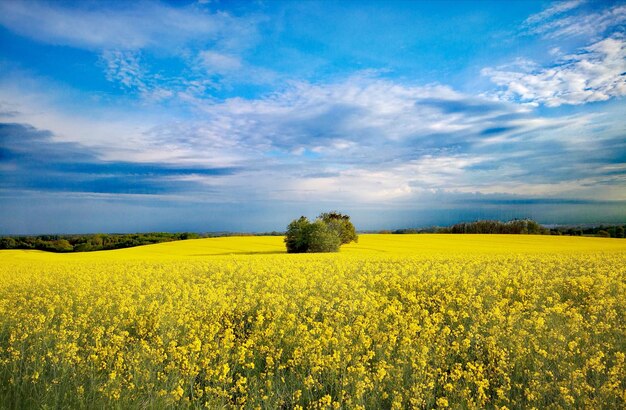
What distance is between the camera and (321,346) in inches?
281

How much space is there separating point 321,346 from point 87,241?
2427 inches

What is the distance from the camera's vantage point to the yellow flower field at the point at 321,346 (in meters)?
6.36

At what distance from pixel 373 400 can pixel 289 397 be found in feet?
4.11

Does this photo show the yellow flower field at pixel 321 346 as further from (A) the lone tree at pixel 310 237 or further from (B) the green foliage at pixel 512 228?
(B) the green foliage at pixel 512 228

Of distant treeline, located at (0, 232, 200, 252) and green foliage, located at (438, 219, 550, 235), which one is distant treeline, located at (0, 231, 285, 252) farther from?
green foliage, located at (438, 219, 550, 235)

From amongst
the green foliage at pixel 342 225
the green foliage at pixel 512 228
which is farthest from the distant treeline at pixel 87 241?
the green foliage at pixel 512 228

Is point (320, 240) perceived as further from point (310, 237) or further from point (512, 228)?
point (512, 228)

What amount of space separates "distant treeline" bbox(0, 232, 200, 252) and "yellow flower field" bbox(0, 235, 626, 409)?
48.4 m

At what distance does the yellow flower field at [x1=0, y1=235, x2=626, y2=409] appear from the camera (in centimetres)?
636

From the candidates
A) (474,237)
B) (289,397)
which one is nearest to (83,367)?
(289,397)

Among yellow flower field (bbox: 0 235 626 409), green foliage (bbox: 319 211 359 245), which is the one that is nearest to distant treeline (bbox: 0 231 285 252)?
green foliage (bbox: 319 211 359 245)

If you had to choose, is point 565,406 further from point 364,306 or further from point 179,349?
point 179,349

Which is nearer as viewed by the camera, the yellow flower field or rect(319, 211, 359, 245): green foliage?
the yellow flower field

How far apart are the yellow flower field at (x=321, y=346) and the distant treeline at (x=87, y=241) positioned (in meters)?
48.4
